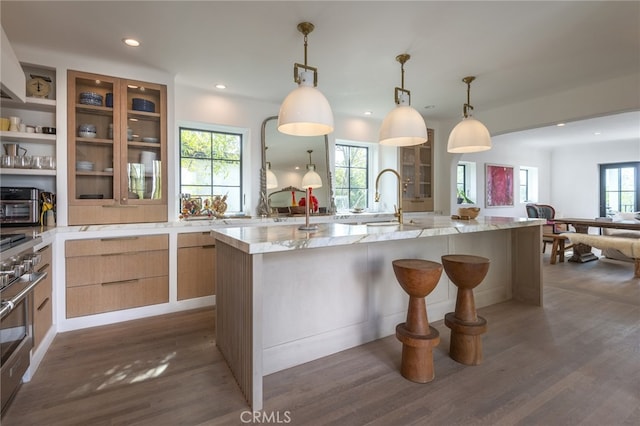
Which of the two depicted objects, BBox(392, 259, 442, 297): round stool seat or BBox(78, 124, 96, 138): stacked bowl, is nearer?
BBox(392, 259, 442, 297): round stool seat

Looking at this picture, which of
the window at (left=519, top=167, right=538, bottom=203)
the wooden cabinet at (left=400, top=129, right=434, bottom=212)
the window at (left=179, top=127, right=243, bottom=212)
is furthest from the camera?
the window at (left=519, top=167, right=538, bottom=203)

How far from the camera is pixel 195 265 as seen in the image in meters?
3.38

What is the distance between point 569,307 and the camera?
3.27m

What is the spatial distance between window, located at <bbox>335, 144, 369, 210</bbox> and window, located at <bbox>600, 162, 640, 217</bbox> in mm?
6936

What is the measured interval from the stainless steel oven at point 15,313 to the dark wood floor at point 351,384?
8.1 inches

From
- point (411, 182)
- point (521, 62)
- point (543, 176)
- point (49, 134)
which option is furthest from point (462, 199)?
point (49, 134)

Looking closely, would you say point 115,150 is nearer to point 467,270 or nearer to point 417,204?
point 467,270

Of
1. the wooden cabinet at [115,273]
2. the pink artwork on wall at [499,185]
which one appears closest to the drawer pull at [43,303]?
the wooden cabinet at [115,273]

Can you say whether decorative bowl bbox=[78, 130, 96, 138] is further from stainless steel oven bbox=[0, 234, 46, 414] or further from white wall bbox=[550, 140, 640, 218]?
white wall bbox=[550, 140, 640, 218]

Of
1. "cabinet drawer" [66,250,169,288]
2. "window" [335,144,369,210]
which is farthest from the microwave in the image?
"window" [335,144,369,210]

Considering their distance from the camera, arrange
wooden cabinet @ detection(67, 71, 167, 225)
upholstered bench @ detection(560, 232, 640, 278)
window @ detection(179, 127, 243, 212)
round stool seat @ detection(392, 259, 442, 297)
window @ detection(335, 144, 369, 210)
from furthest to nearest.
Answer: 1. window @ detection(335, 144, 369, 210)
2. upholstered bench @ detection(560, 232, 640, 278)
3. window @ detection(179, 127, 243, 212)
4. wooden cabinet @ detection(67, 71, 167, 225)
5. round stool seat @ detection(392, 259, 442, 297)

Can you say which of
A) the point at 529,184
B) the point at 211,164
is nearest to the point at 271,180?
the point at 211,164

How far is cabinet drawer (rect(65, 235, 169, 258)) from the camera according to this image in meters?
2.82

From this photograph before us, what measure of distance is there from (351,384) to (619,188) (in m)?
9.58
